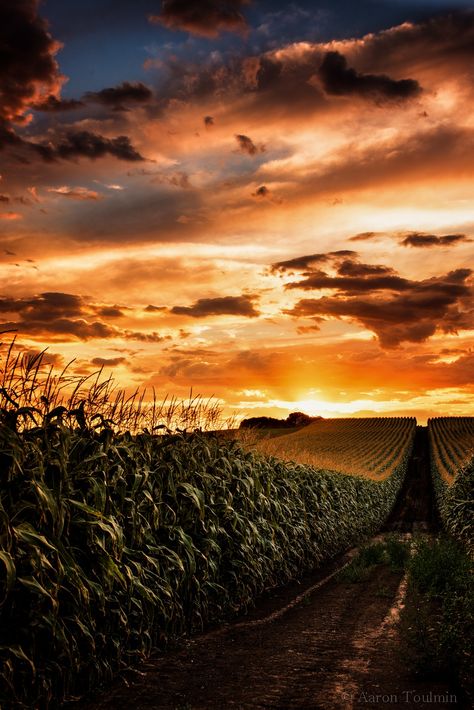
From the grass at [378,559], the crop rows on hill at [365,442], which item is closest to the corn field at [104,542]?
the grass at [378,559]

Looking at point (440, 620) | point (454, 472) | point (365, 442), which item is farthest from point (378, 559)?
point (365, 442)

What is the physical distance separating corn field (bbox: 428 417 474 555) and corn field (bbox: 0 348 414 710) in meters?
8.94

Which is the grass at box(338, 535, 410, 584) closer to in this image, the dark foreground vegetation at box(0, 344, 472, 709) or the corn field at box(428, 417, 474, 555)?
the corn field at box(428, 417, 474, 555)

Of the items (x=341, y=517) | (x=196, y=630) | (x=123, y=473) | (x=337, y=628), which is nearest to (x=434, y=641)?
(x=337, y=628)

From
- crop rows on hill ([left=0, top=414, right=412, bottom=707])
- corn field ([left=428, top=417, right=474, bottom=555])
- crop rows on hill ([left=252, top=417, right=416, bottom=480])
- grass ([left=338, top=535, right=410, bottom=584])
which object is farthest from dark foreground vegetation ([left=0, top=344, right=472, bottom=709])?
crop rows on hill ([left=252, top=417, right=416, bottom=480])

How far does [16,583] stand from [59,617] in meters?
0.56

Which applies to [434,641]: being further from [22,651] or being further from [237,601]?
[22,651]

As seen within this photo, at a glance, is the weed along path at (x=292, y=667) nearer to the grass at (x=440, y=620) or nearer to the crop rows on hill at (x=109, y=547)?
the grass at (x=440, y=620)

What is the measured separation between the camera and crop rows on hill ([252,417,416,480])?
43.2 m

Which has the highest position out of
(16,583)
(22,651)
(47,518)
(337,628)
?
(47,518)

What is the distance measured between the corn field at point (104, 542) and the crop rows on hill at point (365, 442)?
10.9 meters

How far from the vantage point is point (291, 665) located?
659 cm

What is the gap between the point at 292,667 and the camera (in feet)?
21.4

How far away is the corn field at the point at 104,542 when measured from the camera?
486cm
